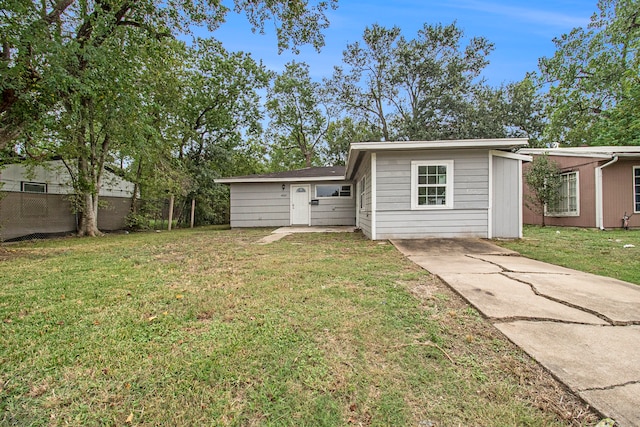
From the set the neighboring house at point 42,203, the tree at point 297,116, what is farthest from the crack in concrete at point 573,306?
the tree at point 297,116

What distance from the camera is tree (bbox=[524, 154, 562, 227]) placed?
10.2 meters

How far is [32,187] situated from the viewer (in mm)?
10680

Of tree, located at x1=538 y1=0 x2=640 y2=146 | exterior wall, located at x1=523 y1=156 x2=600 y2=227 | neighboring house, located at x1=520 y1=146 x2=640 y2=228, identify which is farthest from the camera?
tree, located at x1=538 y1=0 x2=640 y2=146

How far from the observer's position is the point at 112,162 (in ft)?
36.5

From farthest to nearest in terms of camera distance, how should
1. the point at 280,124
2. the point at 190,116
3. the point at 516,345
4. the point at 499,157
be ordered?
the point at 280,124 → the point at 190,116 → the point at 499,157 → the point at 516,345

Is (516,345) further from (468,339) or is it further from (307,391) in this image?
(307,391)

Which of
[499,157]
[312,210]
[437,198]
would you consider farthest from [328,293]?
[312,210]

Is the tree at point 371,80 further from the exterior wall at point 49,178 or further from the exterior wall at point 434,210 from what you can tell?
the exterior wall at point 49,178

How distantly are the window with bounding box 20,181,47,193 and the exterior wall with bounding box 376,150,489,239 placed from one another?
40.6 feet

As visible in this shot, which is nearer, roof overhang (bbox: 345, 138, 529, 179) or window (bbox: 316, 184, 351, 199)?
roof overhang (bbox: 345, 138, 529, 179)

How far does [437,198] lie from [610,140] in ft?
49.3

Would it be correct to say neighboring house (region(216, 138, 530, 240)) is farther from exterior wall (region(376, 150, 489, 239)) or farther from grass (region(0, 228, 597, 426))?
grass (region(0, 228, 597, 426))

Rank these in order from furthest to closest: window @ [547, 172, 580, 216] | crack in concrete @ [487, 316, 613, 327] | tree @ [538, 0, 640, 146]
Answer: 1. tree @ [538, 0, 640, 146]
2. window @ [547, 172, 580, 216]
3. crack in concrete @ [487, 316, 613, 327]

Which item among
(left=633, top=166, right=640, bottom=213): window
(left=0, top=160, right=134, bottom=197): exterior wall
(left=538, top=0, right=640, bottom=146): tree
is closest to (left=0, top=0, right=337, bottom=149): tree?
(left=0, top=160, right=134, bottom=197): exterior wall
